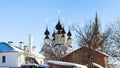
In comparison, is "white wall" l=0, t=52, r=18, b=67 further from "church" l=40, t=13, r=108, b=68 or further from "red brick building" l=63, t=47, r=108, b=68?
"red brick building" l=63, t=47, r=108, b=68

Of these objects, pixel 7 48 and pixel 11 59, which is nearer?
pixel 11 59

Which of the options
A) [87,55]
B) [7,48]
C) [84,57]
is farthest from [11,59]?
[87,55]

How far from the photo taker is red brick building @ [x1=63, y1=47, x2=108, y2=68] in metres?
51.2

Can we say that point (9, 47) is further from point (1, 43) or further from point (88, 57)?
point (88, 57)

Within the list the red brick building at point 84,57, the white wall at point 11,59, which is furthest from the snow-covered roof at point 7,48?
the red brick building at point 84,57

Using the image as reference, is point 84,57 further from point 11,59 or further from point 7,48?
point 7,48

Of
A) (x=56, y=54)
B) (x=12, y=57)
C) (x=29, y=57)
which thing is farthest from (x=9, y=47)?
(x=56, y=54)

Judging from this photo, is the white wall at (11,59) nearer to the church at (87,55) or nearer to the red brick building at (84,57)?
the church at (87,55)

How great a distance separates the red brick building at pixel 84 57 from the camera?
5125 centimetres

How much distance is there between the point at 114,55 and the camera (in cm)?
4481

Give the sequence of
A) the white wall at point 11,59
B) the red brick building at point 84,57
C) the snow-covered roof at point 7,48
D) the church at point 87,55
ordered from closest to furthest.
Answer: the church at point 87,55 → the red brick building at point 84,57 → the white wall at point 11,59 → the snow-covered roof at point 7,48

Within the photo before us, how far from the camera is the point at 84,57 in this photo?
51.9m

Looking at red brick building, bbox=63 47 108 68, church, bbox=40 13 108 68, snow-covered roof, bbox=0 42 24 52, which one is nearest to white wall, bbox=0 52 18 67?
snow-covered roof, bbox=0 42 24 52

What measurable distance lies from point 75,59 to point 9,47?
546 inches
